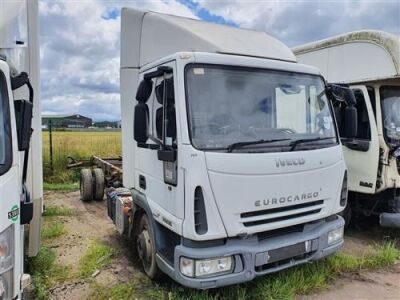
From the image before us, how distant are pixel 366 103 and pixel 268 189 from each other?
3.17 meters

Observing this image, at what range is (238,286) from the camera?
4277 mm

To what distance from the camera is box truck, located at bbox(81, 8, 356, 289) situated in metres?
3.66

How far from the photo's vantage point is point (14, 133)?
301 cm

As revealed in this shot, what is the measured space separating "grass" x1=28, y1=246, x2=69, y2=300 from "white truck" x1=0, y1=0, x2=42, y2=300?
128cm

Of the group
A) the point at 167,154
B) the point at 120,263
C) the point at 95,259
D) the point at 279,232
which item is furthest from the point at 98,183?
the point at 279,232

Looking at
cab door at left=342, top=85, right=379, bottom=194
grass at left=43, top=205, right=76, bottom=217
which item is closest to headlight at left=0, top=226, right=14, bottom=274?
cab door at left=342, top=85, right=379, bottom=194

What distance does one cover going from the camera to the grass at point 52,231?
648cm

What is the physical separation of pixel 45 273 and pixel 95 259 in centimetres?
66

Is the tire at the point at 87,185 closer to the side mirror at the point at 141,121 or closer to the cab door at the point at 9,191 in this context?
the side mirror at the point at 141,121

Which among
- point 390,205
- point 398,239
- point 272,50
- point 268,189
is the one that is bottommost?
point 398,239

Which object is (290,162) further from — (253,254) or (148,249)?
(148,249)

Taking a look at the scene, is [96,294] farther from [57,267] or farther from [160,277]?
[57,267]

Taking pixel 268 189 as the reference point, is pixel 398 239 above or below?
below

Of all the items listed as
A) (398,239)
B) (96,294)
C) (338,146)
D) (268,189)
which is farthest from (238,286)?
(398,239)
